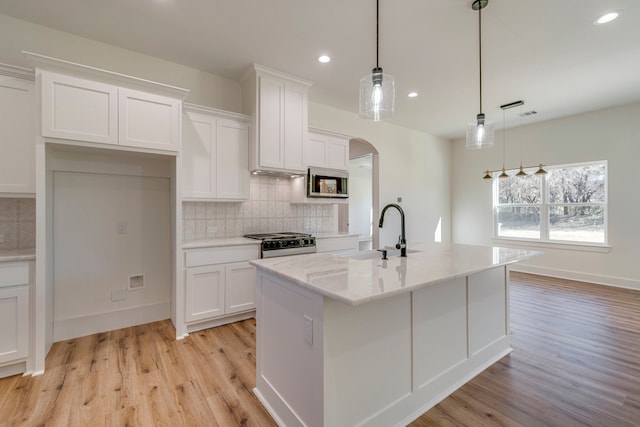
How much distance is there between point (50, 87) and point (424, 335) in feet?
10.9

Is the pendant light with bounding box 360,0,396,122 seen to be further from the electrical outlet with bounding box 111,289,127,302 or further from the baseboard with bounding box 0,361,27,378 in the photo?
the baseboard with bounding box 0,361,27,378

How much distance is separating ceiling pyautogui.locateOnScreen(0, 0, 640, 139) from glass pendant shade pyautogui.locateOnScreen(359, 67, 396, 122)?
0.83 meters

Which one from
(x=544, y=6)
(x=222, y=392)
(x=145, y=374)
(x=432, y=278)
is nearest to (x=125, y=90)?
(x=145, y=374)

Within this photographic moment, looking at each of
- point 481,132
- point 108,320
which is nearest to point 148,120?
point 108,320

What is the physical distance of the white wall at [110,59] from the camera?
2543 millimetres

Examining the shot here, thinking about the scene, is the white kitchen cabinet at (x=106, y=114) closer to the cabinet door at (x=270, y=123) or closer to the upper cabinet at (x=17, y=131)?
the upper cabinet at (x=17, y=131)

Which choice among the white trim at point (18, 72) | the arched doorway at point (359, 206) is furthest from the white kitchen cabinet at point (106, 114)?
the arched doorway at point (359, 206)

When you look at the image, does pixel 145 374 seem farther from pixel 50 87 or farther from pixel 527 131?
pixel 527 131

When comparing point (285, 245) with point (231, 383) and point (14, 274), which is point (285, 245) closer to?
point (231, 383)

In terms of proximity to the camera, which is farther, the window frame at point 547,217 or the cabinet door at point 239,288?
the window frame at point 547,217

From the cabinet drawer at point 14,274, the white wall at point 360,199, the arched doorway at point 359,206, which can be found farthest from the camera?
the white wall at point 360,199

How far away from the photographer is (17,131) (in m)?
2.29

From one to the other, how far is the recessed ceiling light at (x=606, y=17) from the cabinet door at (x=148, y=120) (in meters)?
3.86

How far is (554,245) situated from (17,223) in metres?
7.51
